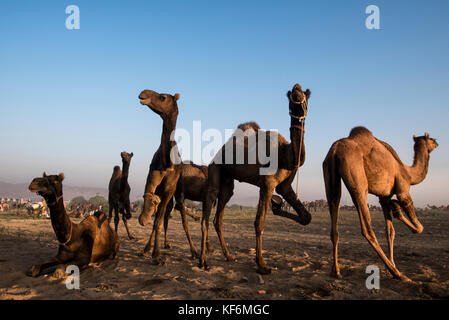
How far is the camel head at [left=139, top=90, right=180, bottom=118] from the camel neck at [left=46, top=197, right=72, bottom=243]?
8.65 ft

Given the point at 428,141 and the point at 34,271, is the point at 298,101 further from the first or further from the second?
the point at 34,271

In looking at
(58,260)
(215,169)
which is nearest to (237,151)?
(215,169)

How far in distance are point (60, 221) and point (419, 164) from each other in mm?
7589

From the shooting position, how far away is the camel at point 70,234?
498 centimetres

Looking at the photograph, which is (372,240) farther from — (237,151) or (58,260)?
(58,260)

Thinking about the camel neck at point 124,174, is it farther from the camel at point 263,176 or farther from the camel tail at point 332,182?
the camel tail at point 332,182

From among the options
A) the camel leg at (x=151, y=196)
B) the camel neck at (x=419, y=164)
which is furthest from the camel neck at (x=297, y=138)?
the camel leg at (x=151, y=196)

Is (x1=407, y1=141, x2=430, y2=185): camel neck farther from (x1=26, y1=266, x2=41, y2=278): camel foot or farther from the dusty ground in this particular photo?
(x1=26, y1=266, x2=41, y2=278): camel foot

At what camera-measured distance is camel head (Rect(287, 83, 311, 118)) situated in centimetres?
519

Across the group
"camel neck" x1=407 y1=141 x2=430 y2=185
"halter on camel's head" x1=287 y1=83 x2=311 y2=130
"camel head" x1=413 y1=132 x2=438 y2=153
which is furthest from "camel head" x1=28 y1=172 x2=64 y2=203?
"camel head" x1=413 y1=132 x2=438 y2=153

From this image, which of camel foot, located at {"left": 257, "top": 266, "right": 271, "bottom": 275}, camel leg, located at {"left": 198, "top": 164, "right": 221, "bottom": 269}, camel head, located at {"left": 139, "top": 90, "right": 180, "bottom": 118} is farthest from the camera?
camel leg, located at {"left": 198, "top": 164, "right": 221, "bottom": 269}

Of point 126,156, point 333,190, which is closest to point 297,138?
point 333,190

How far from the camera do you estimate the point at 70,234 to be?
5.30m
